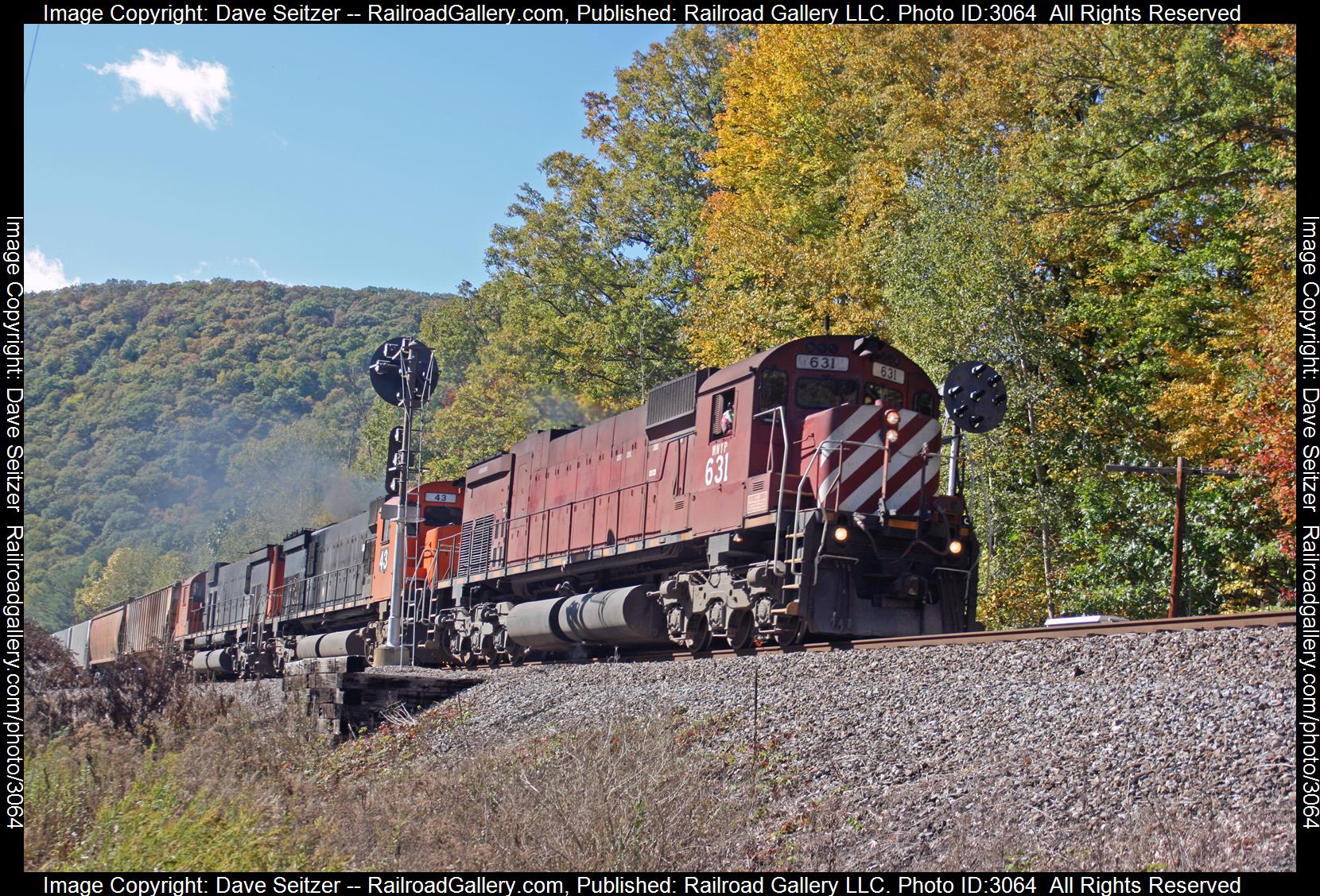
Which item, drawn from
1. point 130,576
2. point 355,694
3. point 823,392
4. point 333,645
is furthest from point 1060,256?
point 130,576

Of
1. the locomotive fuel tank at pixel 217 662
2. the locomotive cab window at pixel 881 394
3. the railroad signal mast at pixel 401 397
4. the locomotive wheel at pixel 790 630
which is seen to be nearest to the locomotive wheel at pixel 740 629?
the locomotive wheel at pixel 790 630

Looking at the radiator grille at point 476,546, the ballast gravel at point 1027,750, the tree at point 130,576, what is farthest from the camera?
the tree at point 130,576

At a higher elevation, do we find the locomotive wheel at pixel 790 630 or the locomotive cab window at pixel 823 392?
the locomotive cab window at pixel 823 392

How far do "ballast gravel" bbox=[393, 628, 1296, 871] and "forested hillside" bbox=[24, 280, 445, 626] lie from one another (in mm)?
44898

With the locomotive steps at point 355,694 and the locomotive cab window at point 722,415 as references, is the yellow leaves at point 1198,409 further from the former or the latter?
the locomotive steps at point 355,694

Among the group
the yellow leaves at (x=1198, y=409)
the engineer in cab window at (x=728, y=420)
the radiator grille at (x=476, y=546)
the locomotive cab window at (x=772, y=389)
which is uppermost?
the yellow leaves at (x=1198, y=409)

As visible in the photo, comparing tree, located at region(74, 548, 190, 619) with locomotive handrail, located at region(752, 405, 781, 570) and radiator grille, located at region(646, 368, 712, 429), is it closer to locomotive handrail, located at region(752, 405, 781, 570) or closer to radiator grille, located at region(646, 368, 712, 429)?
radiator grille, located at region(646, 368, 712, 429)

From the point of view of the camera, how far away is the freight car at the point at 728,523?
13055mm

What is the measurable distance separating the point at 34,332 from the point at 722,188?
105 meters

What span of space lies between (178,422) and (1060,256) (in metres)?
90.7

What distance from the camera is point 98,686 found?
14469 millimetres

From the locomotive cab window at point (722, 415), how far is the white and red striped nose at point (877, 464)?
1400mm

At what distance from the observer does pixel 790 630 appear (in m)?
12.7
